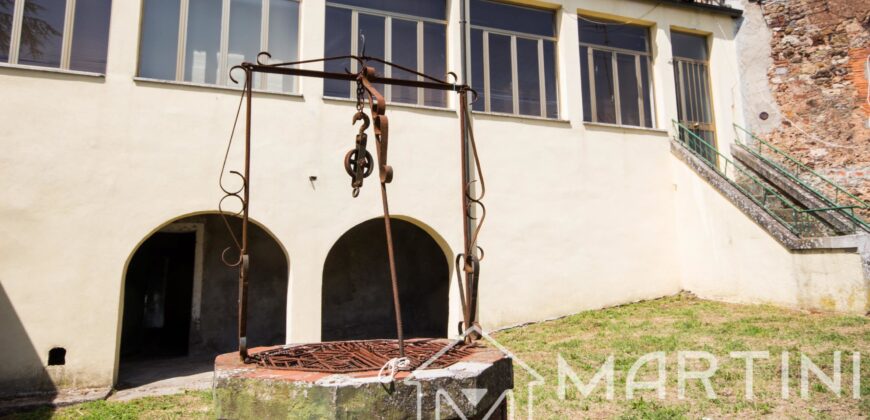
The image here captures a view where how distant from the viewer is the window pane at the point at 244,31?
8.01 m

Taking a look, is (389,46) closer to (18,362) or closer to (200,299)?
(200,299)

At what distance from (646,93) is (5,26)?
10882 mm

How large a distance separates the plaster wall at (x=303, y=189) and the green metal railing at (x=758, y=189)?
70 centimetres

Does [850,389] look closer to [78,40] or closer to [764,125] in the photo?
[764,125]

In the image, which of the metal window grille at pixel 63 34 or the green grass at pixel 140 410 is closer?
the green grass at pixel 140 410

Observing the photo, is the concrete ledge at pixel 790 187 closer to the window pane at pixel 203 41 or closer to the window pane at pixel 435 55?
the window pane at pixel 435 55

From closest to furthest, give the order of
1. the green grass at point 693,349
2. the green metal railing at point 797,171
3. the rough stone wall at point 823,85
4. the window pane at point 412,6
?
1. the green grass at point 693,349
2. the window pane at point 412,6
3. the green metal railing at point 797,171
4. the rough stone wall at point 823,85

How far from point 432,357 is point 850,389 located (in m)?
4.10

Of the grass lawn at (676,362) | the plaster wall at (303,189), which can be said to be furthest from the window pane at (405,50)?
the grass lawn at (676,362)

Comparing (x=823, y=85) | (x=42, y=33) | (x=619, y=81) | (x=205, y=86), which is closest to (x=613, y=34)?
(x=619, y=81)

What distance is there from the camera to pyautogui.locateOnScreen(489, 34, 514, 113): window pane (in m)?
9.61

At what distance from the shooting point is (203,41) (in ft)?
25.7

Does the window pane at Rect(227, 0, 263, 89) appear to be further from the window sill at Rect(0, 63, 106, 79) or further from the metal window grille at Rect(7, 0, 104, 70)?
the metal window grille at Rect(7, 0, 104, 70)
